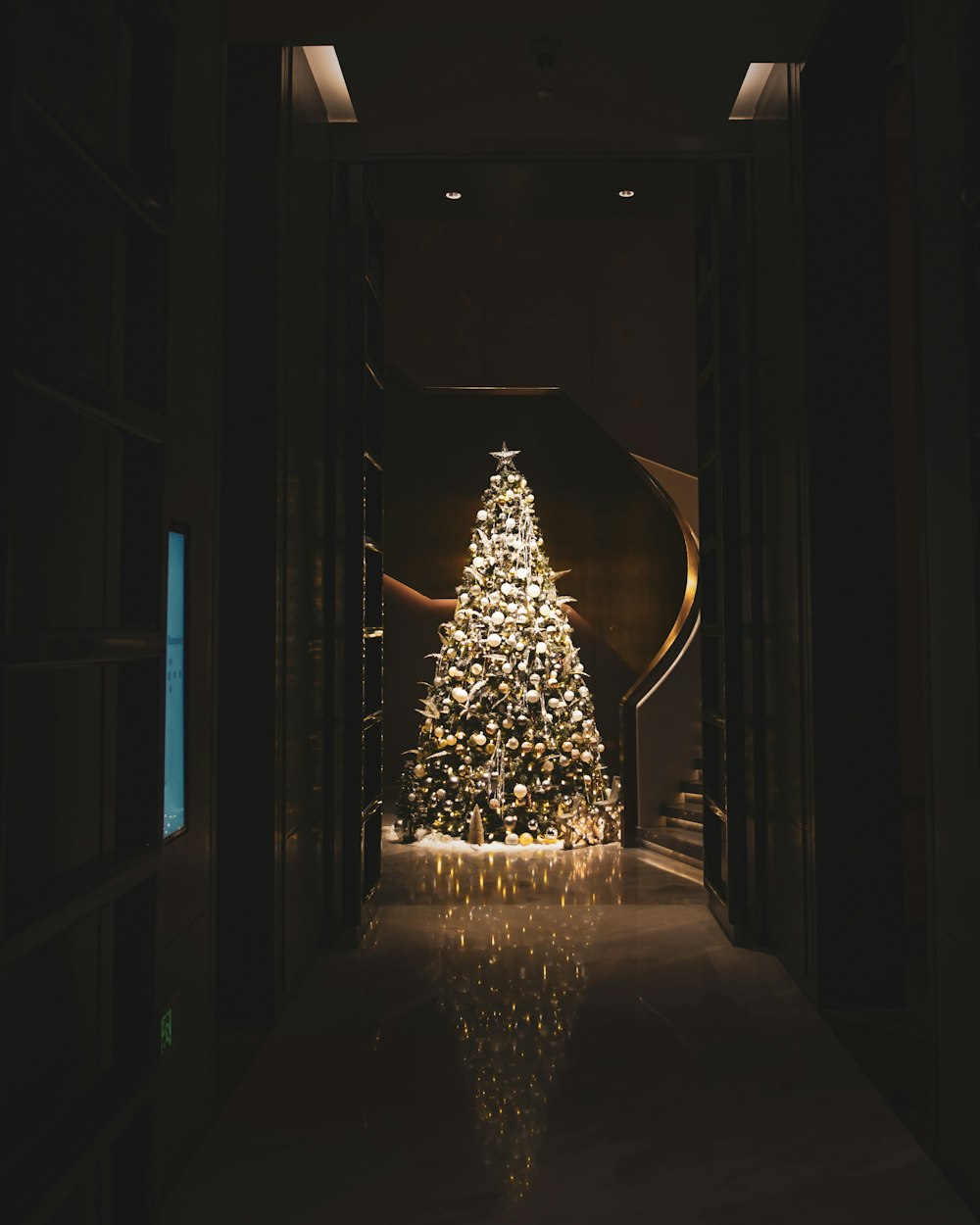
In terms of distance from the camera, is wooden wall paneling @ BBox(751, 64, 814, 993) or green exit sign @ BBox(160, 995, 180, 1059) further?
wooden wall paneling @ BBox(751, 64, 814, 993)

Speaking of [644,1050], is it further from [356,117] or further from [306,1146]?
[356,117]

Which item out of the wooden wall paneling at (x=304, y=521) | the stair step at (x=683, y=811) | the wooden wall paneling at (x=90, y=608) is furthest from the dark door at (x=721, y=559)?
the wooden wall paneling at (x=90, y=608)

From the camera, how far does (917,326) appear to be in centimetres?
240

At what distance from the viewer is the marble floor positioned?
2.22 m

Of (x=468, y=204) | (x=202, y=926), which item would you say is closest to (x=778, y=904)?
(x=202, y=926)

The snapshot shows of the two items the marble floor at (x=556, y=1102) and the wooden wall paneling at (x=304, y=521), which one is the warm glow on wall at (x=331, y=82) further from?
the marble floor at (x=556, y=1102)

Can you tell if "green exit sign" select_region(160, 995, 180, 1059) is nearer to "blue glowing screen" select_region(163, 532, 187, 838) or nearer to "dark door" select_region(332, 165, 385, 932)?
"blue glowing screen" select_region(163, 532, 187, 838)

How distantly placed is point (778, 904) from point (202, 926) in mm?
2394

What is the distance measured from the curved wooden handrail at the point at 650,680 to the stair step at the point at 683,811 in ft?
0.66

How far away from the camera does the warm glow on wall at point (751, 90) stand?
4031 mm

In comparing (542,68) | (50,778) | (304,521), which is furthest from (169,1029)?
(542,68)

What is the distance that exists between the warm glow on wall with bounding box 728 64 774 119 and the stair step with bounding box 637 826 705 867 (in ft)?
12.4

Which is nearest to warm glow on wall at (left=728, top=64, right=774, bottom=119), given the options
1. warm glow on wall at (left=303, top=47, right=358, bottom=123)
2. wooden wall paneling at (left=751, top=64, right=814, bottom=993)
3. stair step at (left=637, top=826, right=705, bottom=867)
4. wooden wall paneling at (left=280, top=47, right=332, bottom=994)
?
wooden wall paneling at (left=751, top=64, right=814, bottom=993)

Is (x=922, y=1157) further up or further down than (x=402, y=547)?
further down
